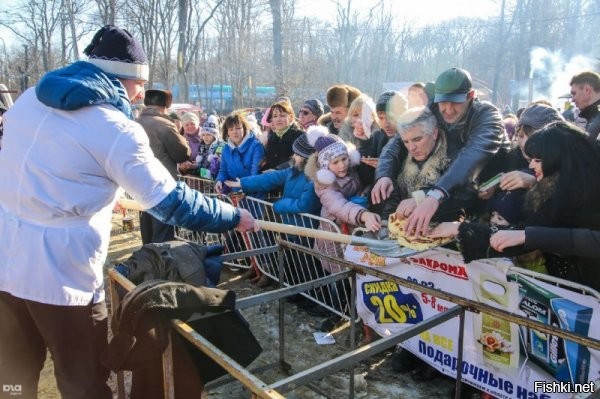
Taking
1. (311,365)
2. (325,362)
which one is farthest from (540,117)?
(311,365)

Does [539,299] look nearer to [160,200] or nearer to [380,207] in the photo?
[380,207]

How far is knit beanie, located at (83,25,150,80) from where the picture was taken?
2.18 meters

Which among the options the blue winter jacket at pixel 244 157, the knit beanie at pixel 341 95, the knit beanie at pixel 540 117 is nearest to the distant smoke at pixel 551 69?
the knit beanie at pixel 341 95

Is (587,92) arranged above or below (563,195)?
above

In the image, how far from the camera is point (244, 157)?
18.1 ft

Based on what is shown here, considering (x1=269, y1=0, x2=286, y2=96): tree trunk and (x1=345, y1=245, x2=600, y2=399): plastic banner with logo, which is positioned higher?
(x1=269, y1=0, x2=286, y2=96): tree trunk

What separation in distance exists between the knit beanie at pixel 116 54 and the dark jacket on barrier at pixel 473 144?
192cm

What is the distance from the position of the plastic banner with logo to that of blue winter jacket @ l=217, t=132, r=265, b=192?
2255 mm

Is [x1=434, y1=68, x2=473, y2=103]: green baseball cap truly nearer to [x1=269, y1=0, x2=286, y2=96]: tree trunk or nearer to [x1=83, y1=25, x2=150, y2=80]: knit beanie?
[x1=83, y1=25, x2=150, y2=80]: knit beanie

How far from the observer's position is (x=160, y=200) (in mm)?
2045

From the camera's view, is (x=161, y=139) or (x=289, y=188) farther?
(x=161, y=139)

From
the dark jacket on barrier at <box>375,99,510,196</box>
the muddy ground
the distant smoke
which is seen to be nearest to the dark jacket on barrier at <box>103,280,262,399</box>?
the muddy ground

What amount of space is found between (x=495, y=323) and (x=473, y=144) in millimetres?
1135

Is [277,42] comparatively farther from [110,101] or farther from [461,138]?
[110,101]
